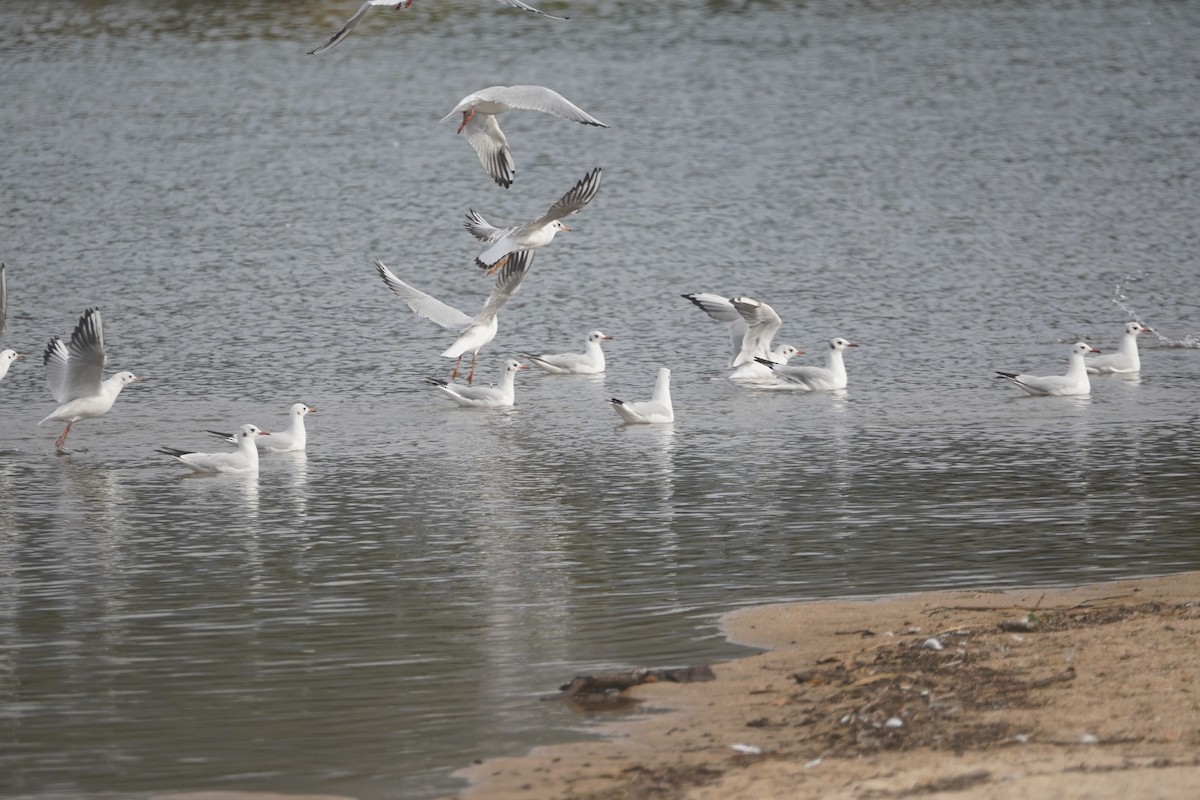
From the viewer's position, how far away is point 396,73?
4175cm

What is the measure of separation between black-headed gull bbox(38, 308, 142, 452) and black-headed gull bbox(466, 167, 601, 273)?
3219 millimetres

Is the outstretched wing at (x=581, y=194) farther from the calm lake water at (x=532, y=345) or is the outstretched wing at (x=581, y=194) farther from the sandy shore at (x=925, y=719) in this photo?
the sandy shore at (x=925, y=719)

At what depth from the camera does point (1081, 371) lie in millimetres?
17844

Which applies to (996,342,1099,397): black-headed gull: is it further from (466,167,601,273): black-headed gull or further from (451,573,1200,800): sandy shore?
(451,573,1200,800): sandy shore

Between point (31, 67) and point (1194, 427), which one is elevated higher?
point (31, 67)

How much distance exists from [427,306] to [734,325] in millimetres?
3197

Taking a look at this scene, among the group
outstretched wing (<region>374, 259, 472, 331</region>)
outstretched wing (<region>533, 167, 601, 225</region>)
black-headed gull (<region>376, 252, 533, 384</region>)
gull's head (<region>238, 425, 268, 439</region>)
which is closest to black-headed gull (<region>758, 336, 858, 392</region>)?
black-headed gull (<region>376, 252, 533, 384</region>)

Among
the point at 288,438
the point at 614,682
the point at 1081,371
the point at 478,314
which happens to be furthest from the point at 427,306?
the point at 614,682

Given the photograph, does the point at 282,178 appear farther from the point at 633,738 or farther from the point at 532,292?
the point at 633,738

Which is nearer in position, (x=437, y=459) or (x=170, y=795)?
(x=170, y=795)

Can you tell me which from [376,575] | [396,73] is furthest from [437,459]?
[396,73]

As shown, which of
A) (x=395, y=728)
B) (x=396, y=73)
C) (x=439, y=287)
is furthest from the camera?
(x=396, y=73)

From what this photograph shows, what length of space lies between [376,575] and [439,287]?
1521 centimetres

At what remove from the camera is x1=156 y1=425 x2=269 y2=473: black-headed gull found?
14211mm
